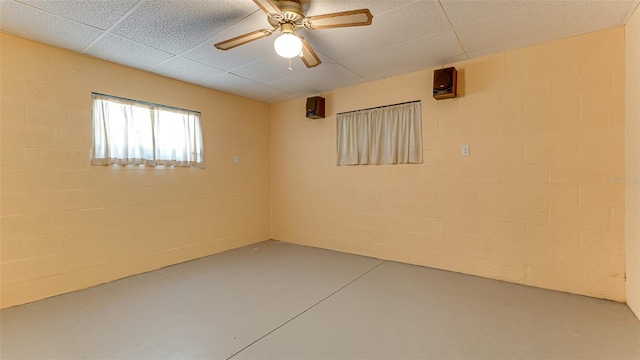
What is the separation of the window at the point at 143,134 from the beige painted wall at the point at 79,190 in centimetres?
10

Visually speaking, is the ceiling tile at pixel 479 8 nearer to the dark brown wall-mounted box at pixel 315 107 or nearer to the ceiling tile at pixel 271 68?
the ceiling tile at pixel 271 68

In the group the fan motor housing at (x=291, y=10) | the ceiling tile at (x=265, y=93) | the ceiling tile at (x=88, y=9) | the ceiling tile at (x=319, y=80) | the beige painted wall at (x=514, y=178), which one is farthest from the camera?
the ceiling tile at (x=265, y=93)

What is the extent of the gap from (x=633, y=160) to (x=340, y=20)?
107 inches

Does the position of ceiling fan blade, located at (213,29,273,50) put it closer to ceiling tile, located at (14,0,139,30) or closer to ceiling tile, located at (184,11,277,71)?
ceiling tile, located at (184,11,277,71)

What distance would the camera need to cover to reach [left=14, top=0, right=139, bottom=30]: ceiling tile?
7.06 ft

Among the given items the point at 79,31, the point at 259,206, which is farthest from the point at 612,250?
the point at 79,31

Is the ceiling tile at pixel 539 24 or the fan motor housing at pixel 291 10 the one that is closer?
the fan motor housing at pixel 291 10

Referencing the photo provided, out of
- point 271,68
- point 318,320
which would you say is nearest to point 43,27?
point 271,68

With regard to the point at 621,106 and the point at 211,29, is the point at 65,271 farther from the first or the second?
the point at 621,106

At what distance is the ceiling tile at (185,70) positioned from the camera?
10.8 feet

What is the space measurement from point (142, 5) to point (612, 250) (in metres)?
4.60

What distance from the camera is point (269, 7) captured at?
193 cm

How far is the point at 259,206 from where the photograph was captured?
5.09 m

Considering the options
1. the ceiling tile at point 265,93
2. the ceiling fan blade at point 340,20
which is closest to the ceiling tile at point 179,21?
the ceiling fan blade at point 340,20
